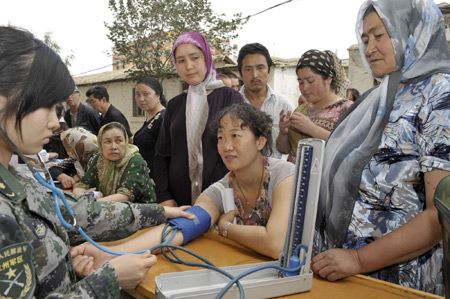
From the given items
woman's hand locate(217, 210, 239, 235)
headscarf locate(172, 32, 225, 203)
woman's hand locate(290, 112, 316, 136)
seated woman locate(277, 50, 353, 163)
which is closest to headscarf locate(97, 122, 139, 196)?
headscarf locate(172, 32, 225, 203)

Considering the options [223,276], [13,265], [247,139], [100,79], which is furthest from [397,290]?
[100,79]

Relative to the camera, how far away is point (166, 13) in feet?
44.1

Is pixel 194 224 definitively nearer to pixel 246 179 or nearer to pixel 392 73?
pixel 246 179

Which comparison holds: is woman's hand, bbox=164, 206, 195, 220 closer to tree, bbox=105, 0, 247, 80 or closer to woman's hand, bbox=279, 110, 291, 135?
woman's hand, bbox=279, 110, 291, 135

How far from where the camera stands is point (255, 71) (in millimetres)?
3143

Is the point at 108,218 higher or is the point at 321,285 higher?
the point at 108,218

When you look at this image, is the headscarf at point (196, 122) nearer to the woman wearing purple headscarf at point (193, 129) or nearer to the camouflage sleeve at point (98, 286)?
the woman wearing purple headscarf at point (193, 129)

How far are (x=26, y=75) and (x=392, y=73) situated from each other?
4.09 feet

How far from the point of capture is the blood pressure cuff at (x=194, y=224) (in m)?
1.65

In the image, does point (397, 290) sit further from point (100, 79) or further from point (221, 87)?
point (100, 79)

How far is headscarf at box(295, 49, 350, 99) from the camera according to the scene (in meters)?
2.61

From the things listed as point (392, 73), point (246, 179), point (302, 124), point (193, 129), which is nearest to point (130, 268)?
point (246, 179)

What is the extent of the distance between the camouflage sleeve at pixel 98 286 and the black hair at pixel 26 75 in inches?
16.6

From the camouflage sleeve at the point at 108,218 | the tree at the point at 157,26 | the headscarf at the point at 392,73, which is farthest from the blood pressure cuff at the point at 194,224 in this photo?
the tree at the point at 157,26
